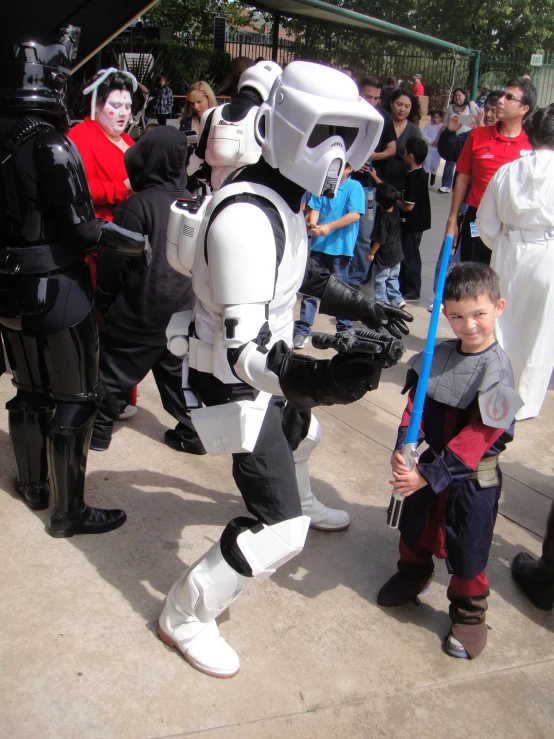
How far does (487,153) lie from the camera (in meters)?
4.93

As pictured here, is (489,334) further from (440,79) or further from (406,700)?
(440,79)

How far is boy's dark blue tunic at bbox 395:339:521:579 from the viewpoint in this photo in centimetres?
247

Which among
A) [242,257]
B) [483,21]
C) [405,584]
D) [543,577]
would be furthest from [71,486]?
[483,21]

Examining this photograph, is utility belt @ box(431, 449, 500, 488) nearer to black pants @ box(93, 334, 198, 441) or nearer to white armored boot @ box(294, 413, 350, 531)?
white armored boot @ box(294, 413, 350, 531)

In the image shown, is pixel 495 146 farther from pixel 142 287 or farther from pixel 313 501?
pixel 313 501

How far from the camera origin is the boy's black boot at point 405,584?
9.14ft

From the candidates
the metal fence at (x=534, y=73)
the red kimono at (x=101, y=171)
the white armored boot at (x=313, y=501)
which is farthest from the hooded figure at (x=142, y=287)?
the metal fence at (x=534, y=73)

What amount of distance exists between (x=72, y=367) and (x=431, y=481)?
1.46 metres

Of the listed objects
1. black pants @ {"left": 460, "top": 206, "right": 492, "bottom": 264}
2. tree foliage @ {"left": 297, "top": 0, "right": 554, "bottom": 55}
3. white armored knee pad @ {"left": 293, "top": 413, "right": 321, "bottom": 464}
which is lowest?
white armored knee pad @ {"left": 293, "top": 413, "right": 321, "bottom": 464}

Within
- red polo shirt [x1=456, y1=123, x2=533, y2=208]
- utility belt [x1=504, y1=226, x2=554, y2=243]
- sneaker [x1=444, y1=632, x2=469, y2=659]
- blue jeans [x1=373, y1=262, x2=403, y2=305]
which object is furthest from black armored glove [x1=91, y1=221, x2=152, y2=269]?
blue jeans [x1=373, y1=262, x2=403, y2=305]

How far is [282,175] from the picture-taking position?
7.49ft

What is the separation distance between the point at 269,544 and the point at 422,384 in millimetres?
687

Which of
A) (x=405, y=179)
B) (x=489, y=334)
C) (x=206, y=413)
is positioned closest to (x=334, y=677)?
(x=206, y=413)

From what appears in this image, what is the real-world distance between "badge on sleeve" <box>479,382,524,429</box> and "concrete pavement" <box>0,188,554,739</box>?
85 centimetres
